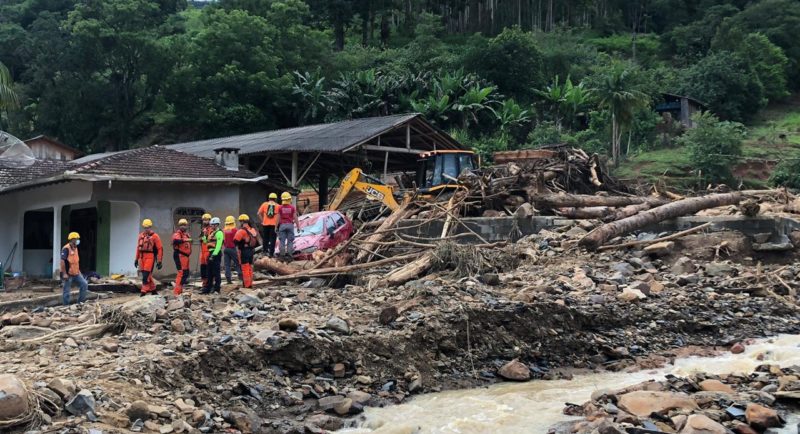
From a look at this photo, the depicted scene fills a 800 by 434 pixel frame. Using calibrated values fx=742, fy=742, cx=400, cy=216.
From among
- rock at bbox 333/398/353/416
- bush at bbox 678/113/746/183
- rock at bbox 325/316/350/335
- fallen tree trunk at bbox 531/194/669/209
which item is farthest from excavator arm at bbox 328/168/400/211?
bush at bbox 678/113/746/183

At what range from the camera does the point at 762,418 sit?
6.55 metres

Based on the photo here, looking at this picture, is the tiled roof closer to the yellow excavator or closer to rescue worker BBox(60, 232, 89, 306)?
the yellow excavator

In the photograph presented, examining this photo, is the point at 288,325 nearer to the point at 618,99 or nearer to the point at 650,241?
the point at 650,241

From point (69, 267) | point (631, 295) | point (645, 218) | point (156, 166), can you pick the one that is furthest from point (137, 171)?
point (631, 295)

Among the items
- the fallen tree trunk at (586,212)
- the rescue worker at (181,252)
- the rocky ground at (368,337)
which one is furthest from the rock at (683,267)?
the rescue worker at (181,252)

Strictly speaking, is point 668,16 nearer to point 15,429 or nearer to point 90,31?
point 90,31

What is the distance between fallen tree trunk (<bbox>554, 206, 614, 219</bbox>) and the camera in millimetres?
16172

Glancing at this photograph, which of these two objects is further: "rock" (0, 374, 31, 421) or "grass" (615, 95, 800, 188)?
"grass" (615, 95, 800, 188)

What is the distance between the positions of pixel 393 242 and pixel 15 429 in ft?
31.9

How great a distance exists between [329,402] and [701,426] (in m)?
3.68

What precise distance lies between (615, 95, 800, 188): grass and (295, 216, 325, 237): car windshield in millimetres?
16147

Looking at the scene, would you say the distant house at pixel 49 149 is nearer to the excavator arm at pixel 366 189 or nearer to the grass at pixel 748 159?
the excavator arm at pixel 366 189

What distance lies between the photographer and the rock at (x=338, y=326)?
30.4 feet

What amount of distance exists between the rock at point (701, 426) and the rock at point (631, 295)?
5.11 meters
